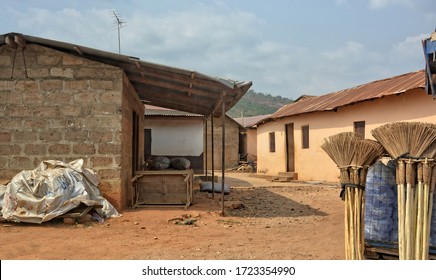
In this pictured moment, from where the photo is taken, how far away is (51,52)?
7.32m

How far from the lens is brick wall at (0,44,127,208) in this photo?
7.23 meters

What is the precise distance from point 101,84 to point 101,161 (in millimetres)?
1449

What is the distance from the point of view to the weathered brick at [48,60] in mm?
7305

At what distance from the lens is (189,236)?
5672mm

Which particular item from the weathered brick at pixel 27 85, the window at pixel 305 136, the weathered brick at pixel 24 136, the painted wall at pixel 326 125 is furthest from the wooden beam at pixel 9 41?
the window at pixel 305 136

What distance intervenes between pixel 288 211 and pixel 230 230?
248cm

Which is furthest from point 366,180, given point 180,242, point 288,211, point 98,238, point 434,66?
point 288,211

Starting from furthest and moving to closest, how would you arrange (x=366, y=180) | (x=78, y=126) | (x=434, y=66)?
1. (x=78, y=126)
2. (x=434, y=66)
3. (x=366, y=180)

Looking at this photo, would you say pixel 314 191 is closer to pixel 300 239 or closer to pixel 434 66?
pixel 300 239

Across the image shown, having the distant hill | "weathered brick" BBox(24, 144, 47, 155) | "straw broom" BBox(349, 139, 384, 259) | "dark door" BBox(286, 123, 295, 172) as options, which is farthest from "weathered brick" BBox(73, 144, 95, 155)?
the distant hill

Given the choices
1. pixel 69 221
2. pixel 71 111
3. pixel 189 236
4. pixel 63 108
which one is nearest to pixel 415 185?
pixel 189 236

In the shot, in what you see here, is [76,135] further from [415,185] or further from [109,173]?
[415,185]

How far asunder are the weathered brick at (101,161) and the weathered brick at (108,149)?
0.37ft

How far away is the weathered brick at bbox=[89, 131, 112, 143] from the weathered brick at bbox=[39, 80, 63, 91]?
1058 mm
